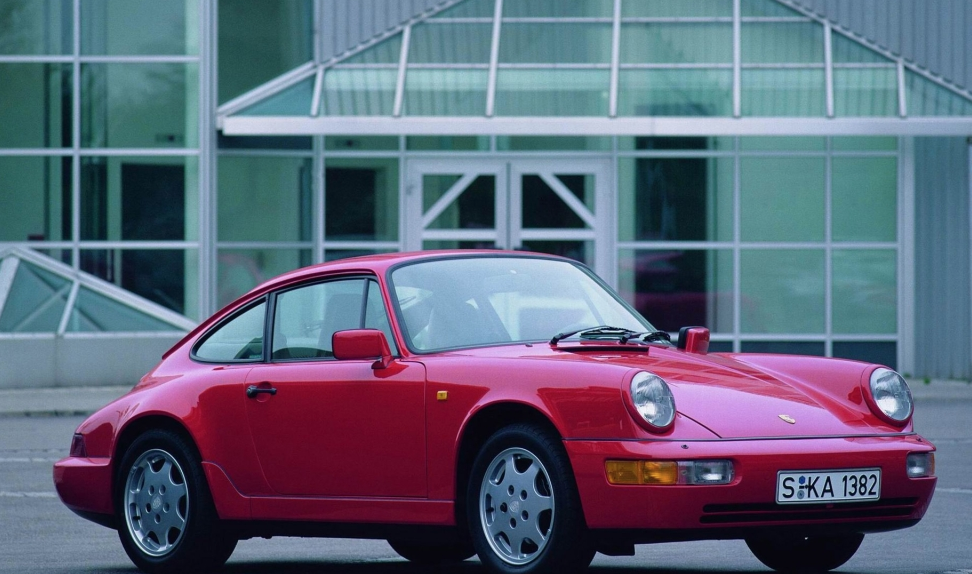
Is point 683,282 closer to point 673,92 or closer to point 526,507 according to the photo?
Answer: point 673,92

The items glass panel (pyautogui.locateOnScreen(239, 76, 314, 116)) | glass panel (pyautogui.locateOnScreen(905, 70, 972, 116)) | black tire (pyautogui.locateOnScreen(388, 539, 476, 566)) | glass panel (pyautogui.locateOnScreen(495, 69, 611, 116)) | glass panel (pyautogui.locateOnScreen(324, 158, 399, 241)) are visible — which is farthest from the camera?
glass panel (pyautogui.locateOnScreen(324, 158, 399, 241))

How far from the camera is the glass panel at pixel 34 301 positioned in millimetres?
21812

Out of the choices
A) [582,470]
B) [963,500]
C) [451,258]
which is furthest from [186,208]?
[582,470]

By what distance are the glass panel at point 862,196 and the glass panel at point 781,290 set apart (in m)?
0.57

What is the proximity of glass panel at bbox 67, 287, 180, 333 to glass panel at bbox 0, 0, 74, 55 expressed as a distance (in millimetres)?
3143

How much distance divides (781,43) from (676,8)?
1.58m

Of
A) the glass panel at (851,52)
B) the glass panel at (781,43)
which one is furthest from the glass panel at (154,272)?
the glass panel at (851,52)

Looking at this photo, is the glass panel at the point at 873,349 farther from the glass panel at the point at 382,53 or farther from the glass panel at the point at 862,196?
the glass panel at the point at 382,53

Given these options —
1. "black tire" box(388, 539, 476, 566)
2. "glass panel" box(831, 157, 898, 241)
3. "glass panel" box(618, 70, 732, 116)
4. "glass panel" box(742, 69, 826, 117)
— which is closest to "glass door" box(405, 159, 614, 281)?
"glass panel" box(618, 70, 732, 116)

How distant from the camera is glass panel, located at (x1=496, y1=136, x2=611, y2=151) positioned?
934 inches

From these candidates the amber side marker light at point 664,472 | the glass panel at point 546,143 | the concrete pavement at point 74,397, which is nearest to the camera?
the amber side marker light at point 664,472

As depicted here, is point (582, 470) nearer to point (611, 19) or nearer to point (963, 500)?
point (963, 500)

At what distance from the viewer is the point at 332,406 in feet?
22.8

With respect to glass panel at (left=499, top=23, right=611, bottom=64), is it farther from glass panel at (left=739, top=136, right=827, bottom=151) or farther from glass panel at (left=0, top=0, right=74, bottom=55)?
glass panel at (left=0, top=0, right=74, bottom=55)
